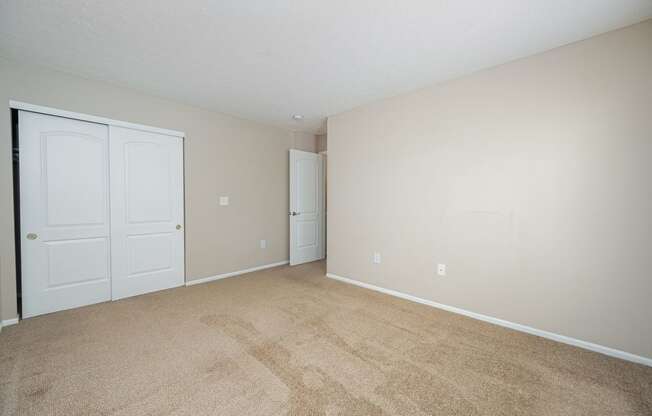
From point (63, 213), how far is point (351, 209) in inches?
126

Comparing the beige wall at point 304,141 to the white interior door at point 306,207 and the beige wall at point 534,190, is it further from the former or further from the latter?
the beige wall at point 534,190

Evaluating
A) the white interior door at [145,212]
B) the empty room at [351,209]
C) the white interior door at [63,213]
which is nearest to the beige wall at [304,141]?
the empty room at [351,209]

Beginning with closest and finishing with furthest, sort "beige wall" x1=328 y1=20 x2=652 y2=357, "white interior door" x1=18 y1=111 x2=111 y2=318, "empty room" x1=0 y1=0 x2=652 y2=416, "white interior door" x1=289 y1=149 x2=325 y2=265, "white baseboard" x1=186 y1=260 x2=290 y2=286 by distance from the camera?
"empty room" x1=0 y1=0 x2=652 y2=416 < "beige wall" x1=328 y1=20 x2=652 y2=357 < "white interior door" x1=18 y1=111 x2=111 y2=318 < "white baseboard" x1=186 y1=260 x2=290 y2=286 < "white interior door" x1=289 y1=149 x2=325 y2=265

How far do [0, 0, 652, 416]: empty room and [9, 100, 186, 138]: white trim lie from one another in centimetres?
3

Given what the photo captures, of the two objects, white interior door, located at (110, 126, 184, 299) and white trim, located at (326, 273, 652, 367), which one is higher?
white interior door, located at (110, 126, 184, 299)

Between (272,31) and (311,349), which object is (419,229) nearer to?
(311,349)

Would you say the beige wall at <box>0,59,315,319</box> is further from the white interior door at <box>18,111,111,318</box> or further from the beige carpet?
the beige carpet

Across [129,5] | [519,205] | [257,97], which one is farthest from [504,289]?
[129,5]

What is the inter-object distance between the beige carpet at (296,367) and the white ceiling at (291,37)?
2.41 meters

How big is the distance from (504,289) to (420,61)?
2221 mm

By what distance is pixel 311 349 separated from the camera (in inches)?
83.4

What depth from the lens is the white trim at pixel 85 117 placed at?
8.27ft

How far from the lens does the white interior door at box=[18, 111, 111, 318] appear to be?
261 centimetres

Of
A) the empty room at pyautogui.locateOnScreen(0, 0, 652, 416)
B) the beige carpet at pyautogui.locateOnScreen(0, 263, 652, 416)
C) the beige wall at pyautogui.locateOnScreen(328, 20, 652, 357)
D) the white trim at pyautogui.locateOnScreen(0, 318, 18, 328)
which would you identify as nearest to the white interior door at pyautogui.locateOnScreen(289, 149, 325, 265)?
the empty room at pyautogui.locateOnScreen(0, 0, 652, 416)
